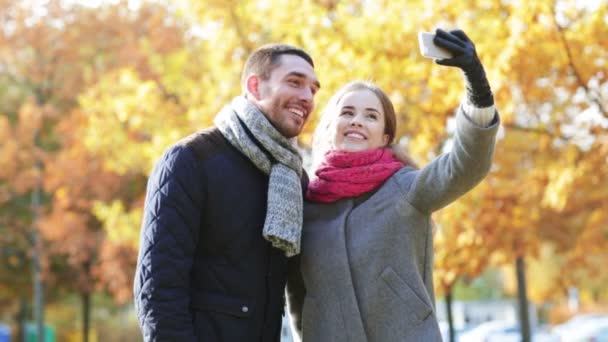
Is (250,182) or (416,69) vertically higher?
(416,69)

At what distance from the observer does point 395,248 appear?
12.5 feet

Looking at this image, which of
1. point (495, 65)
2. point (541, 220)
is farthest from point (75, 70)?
point (495, 65)

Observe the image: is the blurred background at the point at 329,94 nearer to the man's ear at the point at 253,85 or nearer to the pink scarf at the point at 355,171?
the pink scarf at the point at 355,171

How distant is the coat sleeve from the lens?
348 centimetres

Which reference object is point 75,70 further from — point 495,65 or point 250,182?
point 250,182

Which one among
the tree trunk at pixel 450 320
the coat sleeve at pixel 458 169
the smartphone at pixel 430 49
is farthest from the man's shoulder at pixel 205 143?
the tree trunk at pixel 450 320

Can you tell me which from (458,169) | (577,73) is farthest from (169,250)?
(577,73)

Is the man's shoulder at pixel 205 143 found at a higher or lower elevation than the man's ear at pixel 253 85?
lower

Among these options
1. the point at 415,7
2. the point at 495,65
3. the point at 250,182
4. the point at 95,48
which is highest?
the point at 95,48

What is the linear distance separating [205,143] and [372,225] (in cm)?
75

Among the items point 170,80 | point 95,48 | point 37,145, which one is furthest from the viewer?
point 37,145

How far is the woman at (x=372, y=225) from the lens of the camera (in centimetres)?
368

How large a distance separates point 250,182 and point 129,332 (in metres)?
30.5

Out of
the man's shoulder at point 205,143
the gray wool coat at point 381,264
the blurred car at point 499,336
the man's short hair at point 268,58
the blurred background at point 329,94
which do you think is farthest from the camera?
the blurred car at point 499,336
